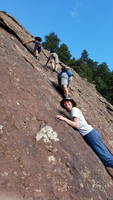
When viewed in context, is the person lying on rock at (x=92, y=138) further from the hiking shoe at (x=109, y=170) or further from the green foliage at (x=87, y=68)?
the green foliage at (x=87, y=68)

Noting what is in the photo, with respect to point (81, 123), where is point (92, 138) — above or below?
below

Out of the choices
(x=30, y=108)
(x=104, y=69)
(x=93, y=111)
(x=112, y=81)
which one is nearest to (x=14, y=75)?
(x=30, y=108)

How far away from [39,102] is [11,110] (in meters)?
1.37

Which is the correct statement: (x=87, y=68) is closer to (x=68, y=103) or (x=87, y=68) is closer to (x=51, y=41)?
(x=51, y=41)

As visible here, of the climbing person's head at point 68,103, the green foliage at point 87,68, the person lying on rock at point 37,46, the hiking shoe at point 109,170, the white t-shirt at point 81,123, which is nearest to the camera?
the hiking shoe at point 109,170

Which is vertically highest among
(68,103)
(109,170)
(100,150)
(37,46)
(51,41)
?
(37,46)

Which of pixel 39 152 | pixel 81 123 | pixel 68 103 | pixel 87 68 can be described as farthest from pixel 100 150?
pixel 87 68

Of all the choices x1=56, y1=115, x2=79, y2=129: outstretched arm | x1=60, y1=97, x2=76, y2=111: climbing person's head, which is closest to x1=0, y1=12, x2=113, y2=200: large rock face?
x1=56, y1=115, x2=79, y2=129: outstretched arm

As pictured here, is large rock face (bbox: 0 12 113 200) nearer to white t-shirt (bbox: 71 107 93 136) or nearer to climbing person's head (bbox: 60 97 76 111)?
white t-shirt (bbox: 71 107 93 136)

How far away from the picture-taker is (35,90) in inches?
436

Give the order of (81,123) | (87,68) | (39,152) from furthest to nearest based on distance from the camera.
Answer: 1. (87,68)
2. (81,123)
3. (39,152)

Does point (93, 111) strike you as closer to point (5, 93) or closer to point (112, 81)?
point (5, 93)

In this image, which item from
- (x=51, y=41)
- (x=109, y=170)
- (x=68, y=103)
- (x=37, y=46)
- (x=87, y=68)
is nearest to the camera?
(x=109, y=170)

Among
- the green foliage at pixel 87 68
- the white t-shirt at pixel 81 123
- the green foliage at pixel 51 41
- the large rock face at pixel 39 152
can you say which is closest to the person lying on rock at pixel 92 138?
the white t-shirt at pixel 81 123
